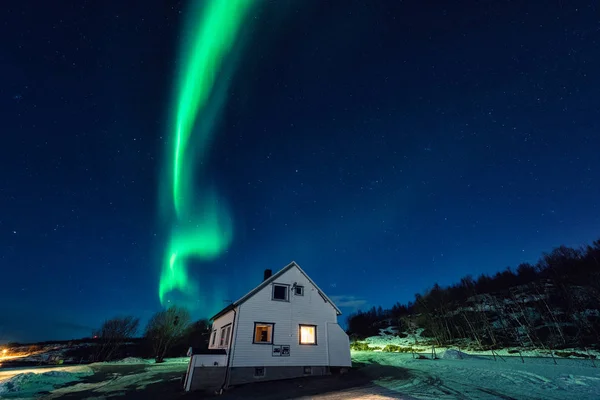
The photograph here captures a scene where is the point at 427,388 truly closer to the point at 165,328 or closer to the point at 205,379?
the point at 205,379

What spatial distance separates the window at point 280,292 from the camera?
22781 millimetres

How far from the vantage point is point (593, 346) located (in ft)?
112

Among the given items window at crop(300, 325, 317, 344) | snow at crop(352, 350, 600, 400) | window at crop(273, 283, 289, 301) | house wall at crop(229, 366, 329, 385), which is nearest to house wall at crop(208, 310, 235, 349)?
house wall at crop(229, 366, 329, 385)

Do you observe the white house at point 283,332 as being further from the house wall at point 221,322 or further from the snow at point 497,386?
the snow at point 497,386

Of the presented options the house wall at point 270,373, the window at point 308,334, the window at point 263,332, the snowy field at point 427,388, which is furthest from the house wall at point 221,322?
the window at point 308,334

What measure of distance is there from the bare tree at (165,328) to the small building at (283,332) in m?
33.3

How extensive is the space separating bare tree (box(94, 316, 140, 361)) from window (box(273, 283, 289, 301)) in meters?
53.9

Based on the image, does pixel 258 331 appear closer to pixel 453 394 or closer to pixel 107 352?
pixel 453 394

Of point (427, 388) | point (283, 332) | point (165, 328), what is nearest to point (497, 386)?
point (427, 388)

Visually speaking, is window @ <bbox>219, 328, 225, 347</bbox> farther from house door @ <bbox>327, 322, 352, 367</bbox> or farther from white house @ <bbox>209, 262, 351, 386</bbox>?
house door @ <bbox>327, 322, 352, 367</bbox>

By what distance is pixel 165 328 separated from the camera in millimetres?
50125

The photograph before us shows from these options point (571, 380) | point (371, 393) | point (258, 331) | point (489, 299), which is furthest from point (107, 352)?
point (489, 299)

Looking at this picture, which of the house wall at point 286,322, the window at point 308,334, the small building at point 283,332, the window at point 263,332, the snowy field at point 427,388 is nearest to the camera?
the snowy field at point 427,388

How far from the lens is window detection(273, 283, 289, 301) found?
22781 millimetres
